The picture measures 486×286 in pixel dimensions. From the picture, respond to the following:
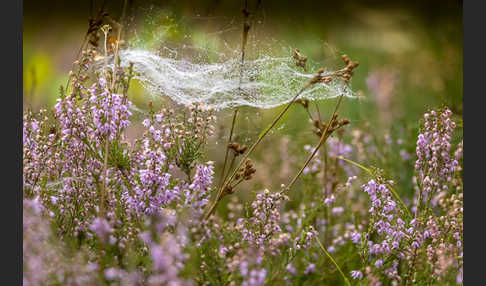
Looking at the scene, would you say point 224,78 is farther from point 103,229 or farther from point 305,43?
point 103,229

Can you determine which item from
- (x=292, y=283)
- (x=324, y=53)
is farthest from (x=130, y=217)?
(x=324, y=53)

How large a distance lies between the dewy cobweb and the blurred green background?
0.22ft

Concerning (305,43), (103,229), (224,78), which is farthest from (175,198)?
(305,43)

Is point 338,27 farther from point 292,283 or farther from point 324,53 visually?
point 292,283

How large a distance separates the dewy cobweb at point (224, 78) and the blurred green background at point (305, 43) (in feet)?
0.22

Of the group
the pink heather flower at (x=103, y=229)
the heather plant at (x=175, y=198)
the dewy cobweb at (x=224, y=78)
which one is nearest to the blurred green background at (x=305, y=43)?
the dewy cobweb at (x=224, y=78)

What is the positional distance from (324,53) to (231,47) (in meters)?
0.64

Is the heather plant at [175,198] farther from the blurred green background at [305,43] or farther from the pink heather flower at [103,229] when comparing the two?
the blurred green background at [305,43]

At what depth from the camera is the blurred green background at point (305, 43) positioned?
2.65 metres

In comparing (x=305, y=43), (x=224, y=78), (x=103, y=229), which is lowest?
(x=103, y=229)

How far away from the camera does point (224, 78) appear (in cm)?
263

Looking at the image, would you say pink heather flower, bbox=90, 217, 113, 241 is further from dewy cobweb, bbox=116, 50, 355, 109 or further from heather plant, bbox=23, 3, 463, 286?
dewy cobweb, bbox=116, 50, 355, 109

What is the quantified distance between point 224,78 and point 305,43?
0.89 m

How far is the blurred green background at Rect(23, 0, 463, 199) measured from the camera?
104 inches
